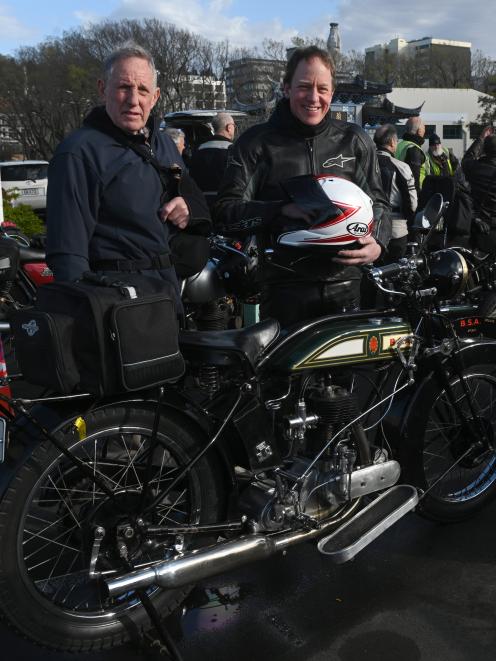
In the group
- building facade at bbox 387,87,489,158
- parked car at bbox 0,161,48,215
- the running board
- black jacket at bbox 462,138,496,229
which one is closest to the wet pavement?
the running board

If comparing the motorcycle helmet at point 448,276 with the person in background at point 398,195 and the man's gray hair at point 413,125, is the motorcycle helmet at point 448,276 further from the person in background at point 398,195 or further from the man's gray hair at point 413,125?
the man's gray hair at point 413,125

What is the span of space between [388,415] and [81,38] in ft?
144

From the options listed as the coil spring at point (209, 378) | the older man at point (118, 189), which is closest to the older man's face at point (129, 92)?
the older man at point (118, 189)

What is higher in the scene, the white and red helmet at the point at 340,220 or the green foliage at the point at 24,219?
the white and red helmet at the point at 340,220

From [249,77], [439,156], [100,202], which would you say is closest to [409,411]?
[100,202]

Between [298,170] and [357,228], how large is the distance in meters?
0.63

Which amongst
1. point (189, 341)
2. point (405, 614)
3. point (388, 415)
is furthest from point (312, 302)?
point (405, 614)

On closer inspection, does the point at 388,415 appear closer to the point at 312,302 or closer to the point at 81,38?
the point at 312,302

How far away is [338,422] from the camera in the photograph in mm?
2795

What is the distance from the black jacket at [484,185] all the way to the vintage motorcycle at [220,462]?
14.0 feet

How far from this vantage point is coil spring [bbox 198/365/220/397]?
2.70 meters

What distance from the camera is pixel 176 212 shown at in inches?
119

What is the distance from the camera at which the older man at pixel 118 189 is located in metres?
2.78

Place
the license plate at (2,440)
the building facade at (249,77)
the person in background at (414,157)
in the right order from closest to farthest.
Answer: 1. the license plate at (2,440)
2. the person in background at (414,157)
3. the building facade at (249,77)
